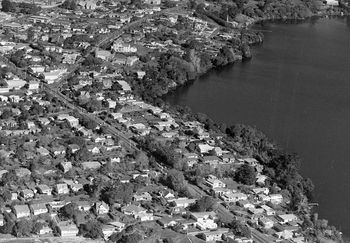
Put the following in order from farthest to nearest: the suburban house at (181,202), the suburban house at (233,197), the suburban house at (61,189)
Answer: the suburban house at (233,197)
the suburban house at (61,189)
the suburban house at (181,202)

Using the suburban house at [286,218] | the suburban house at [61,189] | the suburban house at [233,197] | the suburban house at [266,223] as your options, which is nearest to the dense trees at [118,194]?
the suburban house at [61,189]

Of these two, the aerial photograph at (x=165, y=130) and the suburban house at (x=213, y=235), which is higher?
the aerial photograph at (x=165, y=130)

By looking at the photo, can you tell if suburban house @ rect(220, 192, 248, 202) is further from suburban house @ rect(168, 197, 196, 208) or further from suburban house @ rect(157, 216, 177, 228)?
suburban house @ rect(157, 216, 177, 228)

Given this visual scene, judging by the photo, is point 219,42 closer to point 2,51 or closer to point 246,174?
point 2,51

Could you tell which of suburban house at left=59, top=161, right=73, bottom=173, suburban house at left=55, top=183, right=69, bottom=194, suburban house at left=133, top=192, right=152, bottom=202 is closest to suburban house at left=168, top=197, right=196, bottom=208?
suburban house at left=133, top=192, right=152, bottom=202

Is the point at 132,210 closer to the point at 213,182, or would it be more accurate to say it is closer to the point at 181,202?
the point at 181,202

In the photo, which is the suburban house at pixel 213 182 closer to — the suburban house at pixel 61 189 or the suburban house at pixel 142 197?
the suburban house at pixel 142 197

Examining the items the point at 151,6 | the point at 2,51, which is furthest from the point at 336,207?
the point at 151,6
